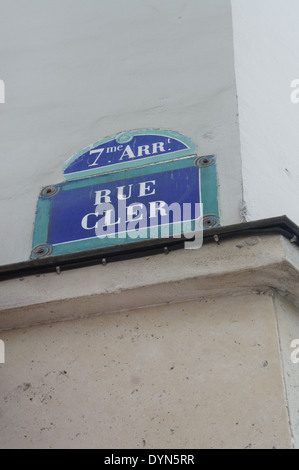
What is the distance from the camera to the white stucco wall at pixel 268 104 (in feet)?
7.77

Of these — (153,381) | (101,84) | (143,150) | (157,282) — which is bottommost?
(153,381)

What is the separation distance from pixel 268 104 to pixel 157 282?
968 millimetres

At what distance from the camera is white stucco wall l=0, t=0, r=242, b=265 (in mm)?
2520

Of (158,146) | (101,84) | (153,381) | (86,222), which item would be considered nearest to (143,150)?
(158,146)

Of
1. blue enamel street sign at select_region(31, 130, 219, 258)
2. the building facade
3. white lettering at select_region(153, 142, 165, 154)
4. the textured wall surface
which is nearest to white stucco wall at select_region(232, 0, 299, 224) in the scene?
the building facade

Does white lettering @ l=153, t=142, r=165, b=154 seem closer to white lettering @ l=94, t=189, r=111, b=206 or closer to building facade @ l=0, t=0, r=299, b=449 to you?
building facade @ l=0, t=0, r=299, b=449

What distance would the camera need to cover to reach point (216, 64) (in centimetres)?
273

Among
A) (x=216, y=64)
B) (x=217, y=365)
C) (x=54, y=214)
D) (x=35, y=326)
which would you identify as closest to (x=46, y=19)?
(x=216, y=64)

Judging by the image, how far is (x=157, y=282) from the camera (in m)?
2.08

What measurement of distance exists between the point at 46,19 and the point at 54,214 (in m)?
1.16

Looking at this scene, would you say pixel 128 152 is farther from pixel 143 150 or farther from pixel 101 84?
pixel 101 84

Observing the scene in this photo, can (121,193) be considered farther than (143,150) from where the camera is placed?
No

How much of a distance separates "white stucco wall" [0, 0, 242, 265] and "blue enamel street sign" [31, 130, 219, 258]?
0.05 meters

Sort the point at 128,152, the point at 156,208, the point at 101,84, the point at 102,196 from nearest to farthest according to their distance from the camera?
the point at 156,208, the point at 102,196, the point at 128,152, the point at 101,84
